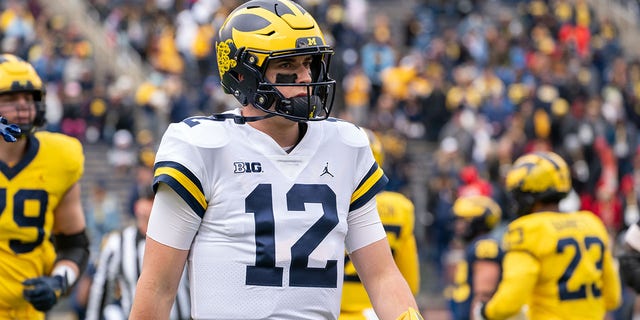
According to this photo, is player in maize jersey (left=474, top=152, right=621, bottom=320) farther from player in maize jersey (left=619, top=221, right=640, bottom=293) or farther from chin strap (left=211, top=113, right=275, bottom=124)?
chin strap (left=211, top=113, right=275, bottom=124)

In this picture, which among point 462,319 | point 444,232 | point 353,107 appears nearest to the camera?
point 462,319

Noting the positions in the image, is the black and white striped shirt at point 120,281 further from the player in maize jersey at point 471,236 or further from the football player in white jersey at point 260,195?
the football player in white jersey at point 260,195

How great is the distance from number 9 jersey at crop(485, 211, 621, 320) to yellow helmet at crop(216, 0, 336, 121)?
2919 mm

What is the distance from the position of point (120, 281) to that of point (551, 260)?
9.42 feet

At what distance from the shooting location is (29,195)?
6027mm

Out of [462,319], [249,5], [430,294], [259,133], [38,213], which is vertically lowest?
[430,294]

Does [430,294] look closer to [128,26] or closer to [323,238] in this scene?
→ [128,26]

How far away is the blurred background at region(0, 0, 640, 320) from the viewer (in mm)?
17844

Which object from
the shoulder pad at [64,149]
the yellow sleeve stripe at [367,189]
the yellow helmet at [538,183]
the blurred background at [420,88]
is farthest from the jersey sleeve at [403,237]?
the blurred background at [420,88]

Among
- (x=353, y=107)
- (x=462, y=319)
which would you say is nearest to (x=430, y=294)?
(x=353, y=107)

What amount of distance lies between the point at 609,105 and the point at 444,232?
230 inches

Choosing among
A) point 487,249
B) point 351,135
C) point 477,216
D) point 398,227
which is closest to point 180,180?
point 351,135

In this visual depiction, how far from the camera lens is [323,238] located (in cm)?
430

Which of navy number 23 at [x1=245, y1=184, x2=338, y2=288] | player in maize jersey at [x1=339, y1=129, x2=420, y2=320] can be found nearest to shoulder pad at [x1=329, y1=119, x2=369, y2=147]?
navy number 23 at [x1=245, y1=184, x2=338, y2=288]
